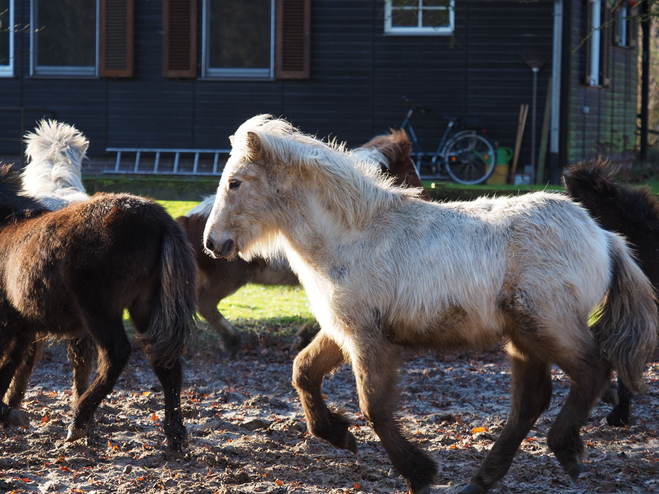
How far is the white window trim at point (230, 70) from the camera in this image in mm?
14344

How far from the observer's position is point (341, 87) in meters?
14.4

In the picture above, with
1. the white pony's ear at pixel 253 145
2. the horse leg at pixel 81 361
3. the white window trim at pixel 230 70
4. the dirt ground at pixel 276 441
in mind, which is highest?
the white window trim at pixel 230 70

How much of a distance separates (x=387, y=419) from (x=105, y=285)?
5.36 feet

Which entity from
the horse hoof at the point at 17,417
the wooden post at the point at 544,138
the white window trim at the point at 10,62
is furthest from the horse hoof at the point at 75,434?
the white window trim at the point at 10,62

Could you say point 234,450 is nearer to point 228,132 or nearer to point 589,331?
point 589,331

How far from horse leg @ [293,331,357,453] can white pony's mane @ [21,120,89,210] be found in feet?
8.50

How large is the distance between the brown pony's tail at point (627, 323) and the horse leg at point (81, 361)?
3126mm

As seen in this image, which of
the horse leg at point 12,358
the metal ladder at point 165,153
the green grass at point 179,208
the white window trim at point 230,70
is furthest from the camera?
the metal ladder at point 165,153

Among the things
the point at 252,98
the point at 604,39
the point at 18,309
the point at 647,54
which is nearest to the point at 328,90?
the point at 252,98

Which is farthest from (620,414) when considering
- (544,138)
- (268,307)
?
(544,138)

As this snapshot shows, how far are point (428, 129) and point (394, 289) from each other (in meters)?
11.3

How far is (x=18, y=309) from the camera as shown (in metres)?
4.16

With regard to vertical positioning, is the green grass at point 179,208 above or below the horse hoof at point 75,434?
above

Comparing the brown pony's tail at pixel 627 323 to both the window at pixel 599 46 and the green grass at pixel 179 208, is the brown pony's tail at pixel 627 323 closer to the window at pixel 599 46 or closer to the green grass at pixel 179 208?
the green grass at pixel 179 208
